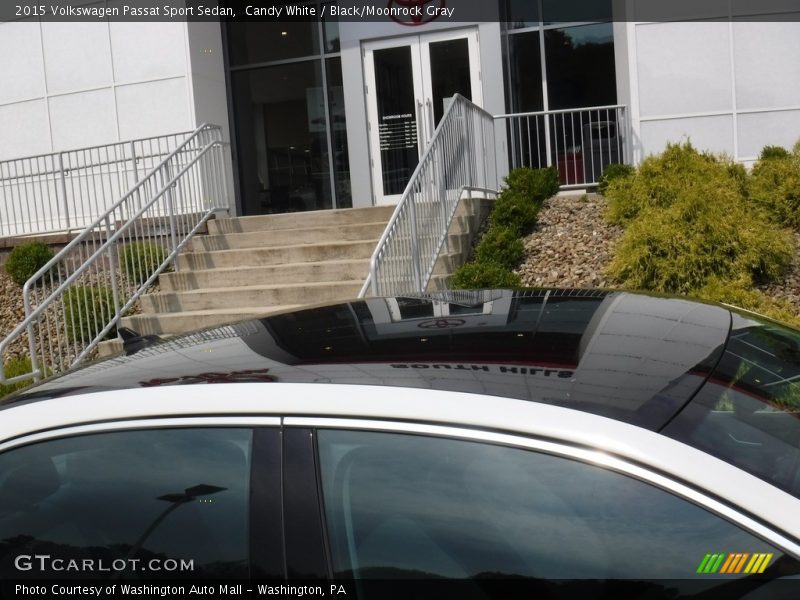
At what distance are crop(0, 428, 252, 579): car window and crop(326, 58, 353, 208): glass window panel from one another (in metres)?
12.7

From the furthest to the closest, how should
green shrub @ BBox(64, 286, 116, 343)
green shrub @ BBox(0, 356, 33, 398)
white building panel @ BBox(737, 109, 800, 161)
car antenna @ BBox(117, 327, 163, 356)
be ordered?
1. white building panel @ BBox(737, 109, 800, 161)
2. green shrub @ BBox(64, 286, 116, 343)
3. green shrub @ BBox(0, 356, 33, 398)
4. car antenna @ BBox(117, 327, 163, 356)

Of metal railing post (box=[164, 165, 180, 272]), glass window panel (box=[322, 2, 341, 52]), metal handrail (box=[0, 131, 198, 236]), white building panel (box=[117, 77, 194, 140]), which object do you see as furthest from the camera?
glass window panel (box=[322, 2, 341, 52])

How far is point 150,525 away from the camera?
1.81 m

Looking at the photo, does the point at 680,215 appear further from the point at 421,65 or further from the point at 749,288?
the point at 421,65

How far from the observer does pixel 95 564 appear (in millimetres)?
1814

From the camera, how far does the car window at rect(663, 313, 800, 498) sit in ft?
5.08

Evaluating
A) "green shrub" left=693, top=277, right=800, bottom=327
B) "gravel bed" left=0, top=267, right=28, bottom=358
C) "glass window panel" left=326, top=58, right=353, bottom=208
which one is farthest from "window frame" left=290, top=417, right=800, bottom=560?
"glass window panel" left=326, top=58, right=353, bottom=208

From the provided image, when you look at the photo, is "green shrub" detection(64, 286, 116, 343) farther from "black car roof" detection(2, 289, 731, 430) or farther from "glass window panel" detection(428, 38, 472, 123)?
"black car roof" detection(2, 289, 731, 430)

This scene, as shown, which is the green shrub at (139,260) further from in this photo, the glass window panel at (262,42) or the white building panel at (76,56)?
the glass window panel at (262,42)

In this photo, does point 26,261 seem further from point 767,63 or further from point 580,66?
point 767,63

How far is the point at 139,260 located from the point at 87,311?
42.2 inches

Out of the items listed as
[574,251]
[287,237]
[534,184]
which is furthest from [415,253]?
[534,184]

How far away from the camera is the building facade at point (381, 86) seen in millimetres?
11656

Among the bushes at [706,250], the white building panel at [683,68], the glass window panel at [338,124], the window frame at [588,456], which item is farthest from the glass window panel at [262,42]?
the window frame at [588,456]
